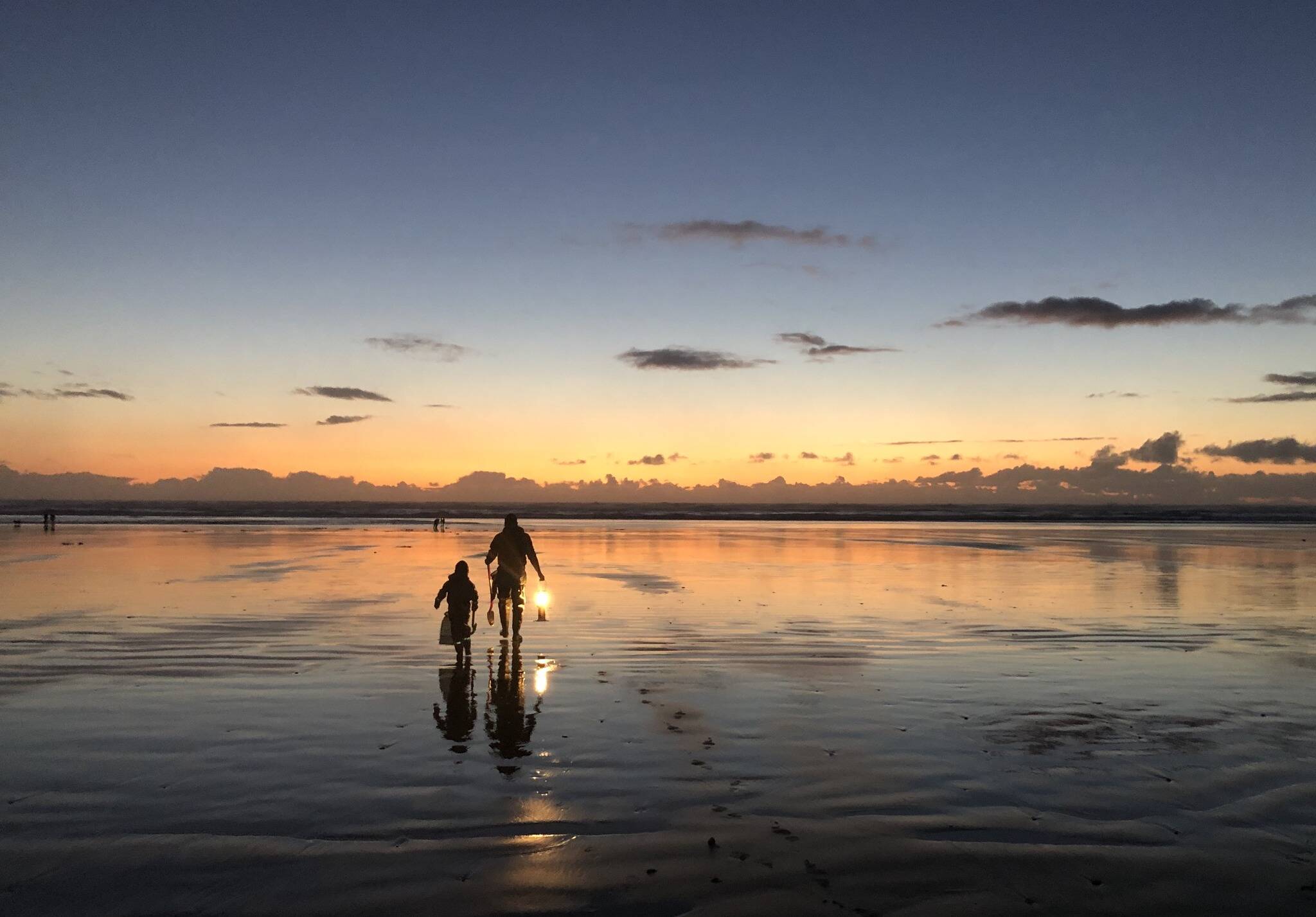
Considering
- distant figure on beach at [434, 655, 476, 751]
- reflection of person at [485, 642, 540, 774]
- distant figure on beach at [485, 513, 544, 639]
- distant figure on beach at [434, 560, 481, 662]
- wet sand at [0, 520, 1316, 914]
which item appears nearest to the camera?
wet sand at [0, 520, 1316, 914]

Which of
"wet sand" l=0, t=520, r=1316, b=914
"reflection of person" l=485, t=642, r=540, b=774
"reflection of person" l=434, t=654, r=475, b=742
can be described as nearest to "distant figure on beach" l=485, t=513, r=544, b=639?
"wet sand" l=0, t=520, r=1316, b=914

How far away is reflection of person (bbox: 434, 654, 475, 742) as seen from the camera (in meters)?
11.0

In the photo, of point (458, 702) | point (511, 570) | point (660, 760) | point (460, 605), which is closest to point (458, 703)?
point (458, 702)

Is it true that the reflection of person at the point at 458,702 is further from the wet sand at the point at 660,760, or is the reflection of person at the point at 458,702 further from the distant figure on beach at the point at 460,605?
the distant figure on beach at the point at 460,605

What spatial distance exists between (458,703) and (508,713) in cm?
101

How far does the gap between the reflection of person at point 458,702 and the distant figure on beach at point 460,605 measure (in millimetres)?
359

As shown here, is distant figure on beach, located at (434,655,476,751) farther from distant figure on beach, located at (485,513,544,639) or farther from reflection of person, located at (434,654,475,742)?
distant figure on beach, located at (485,513,544,639)

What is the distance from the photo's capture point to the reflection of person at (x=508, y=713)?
403 inches

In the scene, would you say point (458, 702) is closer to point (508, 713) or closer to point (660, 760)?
point (508, 713)

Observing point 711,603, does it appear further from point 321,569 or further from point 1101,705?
point 321,569

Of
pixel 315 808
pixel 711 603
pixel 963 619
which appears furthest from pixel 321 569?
pixel 315 808

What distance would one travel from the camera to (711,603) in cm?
2395

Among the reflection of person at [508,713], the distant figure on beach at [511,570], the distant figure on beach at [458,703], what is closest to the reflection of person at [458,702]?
the distant figure on beach at [458,703]

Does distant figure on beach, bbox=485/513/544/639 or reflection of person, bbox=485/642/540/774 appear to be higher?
distant figure on beach, bbox=485/513/544/639
